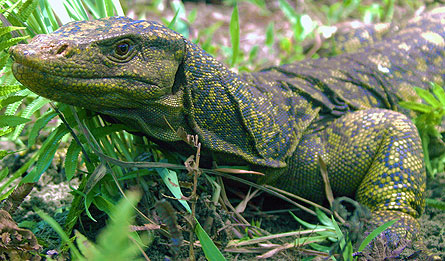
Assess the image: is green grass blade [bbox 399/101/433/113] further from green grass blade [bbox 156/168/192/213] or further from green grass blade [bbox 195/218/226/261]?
green grass blade [bbox 195/218/226/261]

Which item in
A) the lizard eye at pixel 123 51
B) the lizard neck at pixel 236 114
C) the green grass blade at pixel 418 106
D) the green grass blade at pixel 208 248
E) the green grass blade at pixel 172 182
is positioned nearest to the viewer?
the green grass blade at pixel 208 248

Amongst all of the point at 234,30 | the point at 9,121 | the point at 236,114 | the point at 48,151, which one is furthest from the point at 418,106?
the point at 9,121

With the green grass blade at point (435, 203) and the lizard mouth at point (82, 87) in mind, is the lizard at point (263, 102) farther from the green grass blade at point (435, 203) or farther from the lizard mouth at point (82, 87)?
the green grass blade at point (435, 203)

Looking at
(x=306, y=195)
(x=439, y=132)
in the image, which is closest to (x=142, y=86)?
(x=306, y=195)

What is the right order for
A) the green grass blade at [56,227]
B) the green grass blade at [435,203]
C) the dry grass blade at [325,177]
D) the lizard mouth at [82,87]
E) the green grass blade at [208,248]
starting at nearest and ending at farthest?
1. the green grass blade at [56,227]
2. the lizard mouth at [82,87]
3. the green grass blade at [208,248]
4. the dry grass blade at [325,177]
5. the green grass blade at [435,203]

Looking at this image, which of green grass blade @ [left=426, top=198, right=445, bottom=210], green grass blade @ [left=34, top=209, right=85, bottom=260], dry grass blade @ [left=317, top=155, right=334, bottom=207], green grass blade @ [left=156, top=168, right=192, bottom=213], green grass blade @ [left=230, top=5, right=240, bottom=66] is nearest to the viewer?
green grass blade @ [left=34, top=209, right=85, bottom=260]

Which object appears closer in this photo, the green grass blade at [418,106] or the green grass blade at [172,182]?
the green grass blade at [172,182]

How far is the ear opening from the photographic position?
3.12 meters

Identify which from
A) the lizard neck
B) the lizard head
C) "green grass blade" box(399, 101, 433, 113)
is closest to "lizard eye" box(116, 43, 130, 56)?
the lizard head

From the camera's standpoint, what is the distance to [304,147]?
3.68 m

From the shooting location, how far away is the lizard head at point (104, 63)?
2.59m

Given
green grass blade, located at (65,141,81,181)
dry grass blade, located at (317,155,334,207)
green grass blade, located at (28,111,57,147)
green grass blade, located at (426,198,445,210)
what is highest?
green grass blade, located at (28,111,57,147)

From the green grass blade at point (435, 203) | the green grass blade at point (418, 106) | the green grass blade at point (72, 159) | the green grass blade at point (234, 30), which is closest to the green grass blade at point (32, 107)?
the green grass blade at point (72, 159)

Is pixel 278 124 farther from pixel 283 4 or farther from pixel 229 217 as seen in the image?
pixel 283 4
